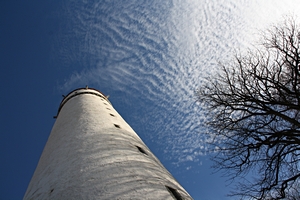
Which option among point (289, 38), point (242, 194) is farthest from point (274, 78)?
point (242, 194)

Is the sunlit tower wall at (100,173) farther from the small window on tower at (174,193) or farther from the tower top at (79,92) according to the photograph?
the tower top at (79,92)

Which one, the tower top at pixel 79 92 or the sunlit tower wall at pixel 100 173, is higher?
the tower top at pixel 79 92

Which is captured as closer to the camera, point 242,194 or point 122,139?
point 122,139

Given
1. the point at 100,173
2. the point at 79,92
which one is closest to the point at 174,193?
the point at 100,173

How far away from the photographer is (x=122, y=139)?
696cm

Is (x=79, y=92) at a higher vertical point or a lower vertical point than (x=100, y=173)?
higher

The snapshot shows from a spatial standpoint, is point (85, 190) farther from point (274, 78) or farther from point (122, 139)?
point (274, 78)

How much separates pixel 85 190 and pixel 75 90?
13.6 m


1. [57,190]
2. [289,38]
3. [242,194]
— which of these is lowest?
[57,190]

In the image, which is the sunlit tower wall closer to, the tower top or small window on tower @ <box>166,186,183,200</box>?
small window on tower @ <box>166,186,183,200</box>

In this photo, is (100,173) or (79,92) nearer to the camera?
(100,173)

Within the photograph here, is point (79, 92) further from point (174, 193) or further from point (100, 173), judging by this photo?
point (174, 193)

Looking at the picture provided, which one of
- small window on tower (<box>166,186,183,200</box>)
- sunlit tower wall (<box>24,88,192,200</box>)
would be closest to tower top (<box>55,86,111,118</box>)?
sunlit tower wall (<box>24,88,192,200</box>)

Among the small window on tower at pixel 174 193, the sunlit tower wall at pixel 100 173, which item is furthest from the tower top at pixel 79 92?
the small window on tower at pixel 174 193
